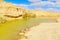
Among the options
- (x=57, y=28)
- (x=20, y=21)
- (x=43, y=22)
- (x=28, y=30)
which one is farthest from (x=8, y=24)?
(x=57, y=28)

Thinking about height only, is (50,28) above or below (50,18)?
below

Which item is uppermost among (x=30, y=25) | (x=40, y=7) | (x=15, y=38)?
(x=40, y=7)

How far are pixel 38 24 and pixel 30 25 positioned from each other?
12 centimetres

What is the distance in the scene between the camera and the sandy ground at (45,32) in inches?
81.5

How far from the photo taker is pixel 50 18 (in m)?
2.23

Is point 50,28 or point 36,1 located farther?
point 36,1

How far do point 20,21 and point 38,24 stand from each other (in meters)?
0.29

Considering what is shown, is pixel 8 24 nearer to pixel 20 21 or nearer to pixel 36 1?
pixel 20 21

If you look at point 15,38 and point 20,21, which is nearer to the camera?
point 15,38

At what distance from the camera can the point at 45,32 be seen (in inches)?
83.6

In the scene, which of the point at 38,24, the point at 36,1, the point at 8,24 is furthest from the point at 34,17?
the point at 8,24

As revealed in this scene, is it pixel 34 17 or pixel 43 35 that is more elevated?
pixel 34 17

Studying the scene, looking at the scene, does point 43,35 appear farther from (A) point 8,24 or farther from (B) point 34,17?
(A) point 8,24

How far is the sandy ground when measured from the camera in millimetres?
2070
